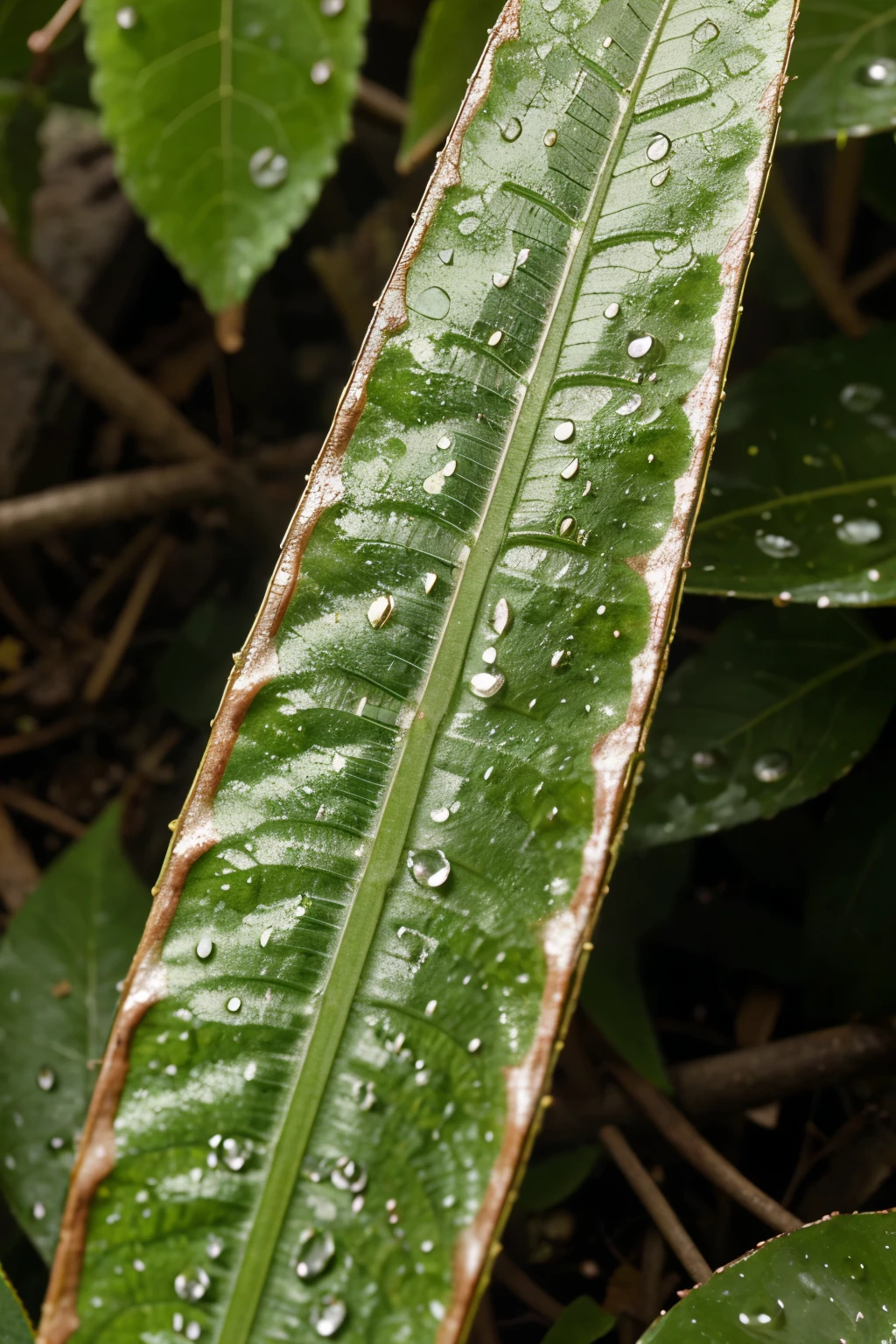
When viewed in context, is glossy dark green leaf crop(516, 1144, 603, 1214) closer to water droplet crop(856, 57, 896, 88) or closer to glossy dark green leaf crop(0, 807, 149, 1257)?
glossy dark green leaf crop(0, 807, 149, 1257)

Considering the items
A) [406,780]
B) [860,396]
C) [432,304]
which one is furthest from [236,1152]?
[860,396]

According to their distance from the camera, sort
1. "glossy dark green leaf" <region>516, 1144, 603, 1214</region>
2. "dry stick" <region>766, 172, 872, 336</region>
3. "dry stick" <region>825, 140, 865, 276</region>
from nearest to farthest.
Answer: "glossy dark green leaf" <region>516, 1144, 603, 1214</region>, "dry stick" <region>766, 172, 872, 336</region>, "dry stick" <region>825, 140, 865, 276</region>

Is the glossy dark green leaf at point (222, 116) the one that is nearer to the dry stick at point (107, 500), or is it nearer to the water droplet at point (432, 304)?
the water droplet at point (432, 304)

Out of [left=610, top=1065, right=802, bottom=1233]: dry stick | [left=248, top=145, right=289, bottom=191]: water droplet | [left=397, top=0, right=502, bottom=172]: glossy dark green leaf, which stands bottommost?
[left=610, top=1065, right=802, bottom=1233]: dry stick

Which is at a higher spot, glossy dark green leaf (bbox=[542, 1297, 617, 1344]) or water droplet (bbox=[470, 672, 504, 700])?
water droplet (bbox=[470, 672, 504, 700])

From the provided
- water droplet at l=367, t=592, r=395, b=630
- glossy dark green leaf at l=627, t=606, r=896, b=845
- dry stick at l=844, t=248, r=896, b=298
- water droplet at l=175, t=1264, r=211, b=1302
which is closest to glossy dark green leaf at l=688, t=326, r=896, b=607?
glossy dark green leaf at l=627, t=606, r=896, b=845

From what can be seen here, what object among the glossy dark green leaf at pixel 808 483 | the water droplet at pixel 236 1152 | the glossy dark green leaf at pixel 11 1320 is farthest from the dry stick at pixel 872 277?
the glossy dark green leaf at pixel 11 1320

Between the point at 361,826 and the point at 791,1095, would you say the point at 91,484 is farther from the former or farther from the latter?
the point at 791,1095
